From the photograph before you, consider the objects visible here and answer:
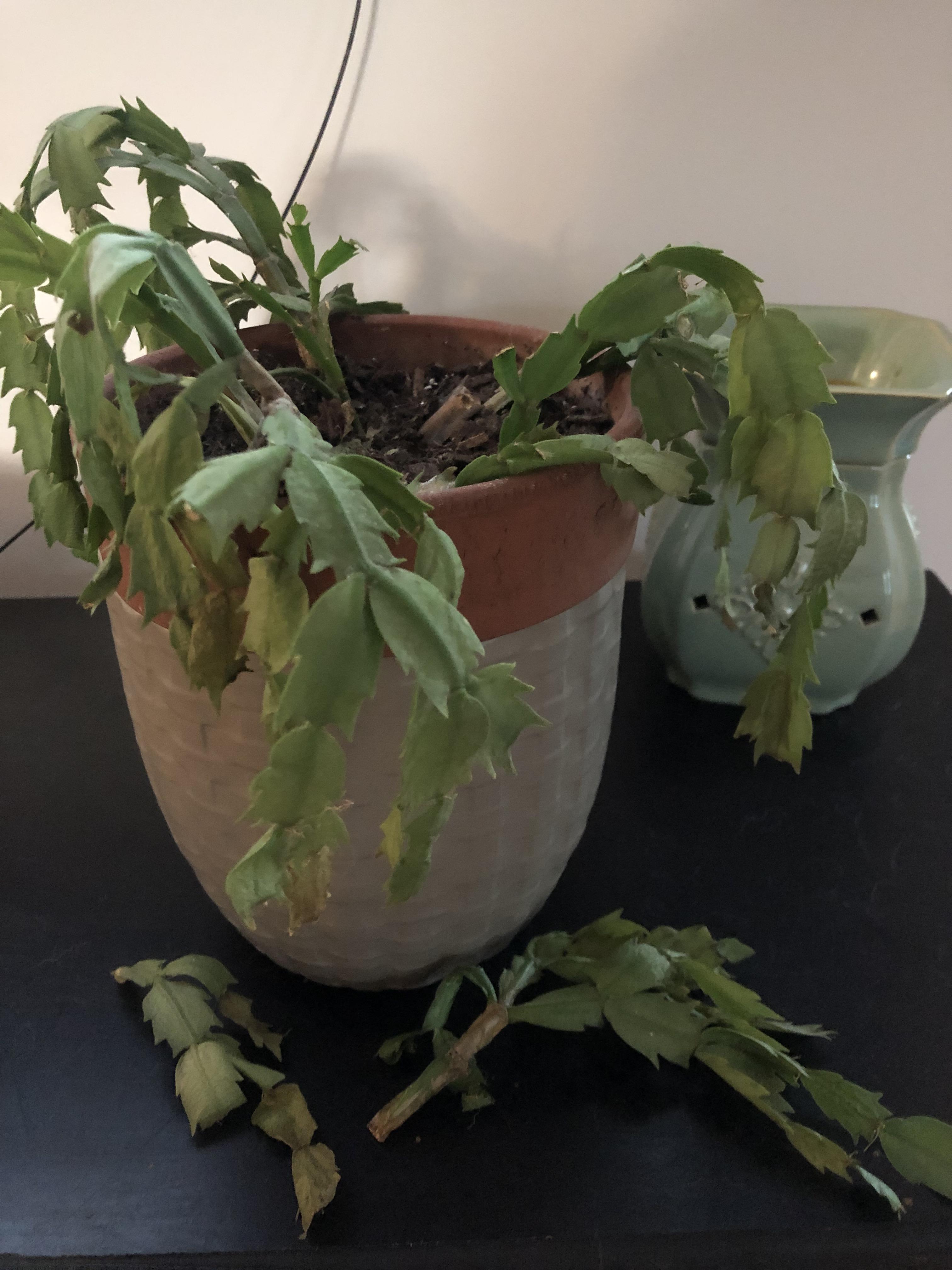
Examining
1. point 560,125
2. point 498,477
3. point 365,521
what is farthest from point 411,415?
point 560,125

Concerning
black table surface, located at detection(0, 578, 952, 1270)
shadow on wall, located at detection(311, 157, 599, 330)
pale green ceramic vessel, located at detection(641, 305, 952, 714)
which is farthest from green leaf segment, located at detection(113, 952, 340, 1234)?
shadow on wall, located at detection(311, 157, 599, 330)

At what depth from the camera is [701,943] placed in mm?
518

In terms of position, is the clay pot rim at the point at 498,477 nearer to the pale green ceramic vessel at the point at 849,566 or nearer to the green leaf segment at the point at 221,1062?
the pale green ceramic vessel at the point at 849,566

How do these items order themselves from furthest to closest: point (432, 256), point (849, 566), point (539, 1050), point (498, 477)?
point (432, 256) → point (849, 566) → point (539, 1050) → point (498, 477)

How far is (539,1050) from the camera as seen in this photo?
49 cm

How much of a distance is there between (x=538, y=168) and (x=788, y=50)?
0.21 meters

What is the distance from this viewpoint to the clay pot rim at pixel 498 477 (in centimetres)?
35

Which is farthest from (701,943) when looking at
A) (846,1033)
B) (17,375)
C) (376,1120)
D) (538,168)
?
(538,168)

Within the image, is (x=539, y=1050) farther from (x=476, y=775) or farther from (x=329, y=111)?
(x=329, y=111)

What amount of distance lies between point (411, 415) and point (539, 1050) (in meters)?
0.37

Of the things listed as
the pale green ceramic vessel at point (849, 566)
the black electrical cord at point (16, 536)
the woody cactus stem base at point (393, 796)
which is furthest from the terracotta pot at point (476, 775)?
the black electrical cord at point (16, 536)

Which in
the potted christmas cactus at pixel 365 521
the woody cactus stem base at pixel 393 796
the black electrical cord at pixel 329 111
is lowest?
the woody cactus stem base at pixel 393 796

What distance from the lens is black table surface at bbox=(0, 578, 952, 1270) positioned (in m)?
0.40

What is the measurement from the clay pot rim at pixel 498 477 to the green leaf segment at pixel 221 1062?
0.32 meters
